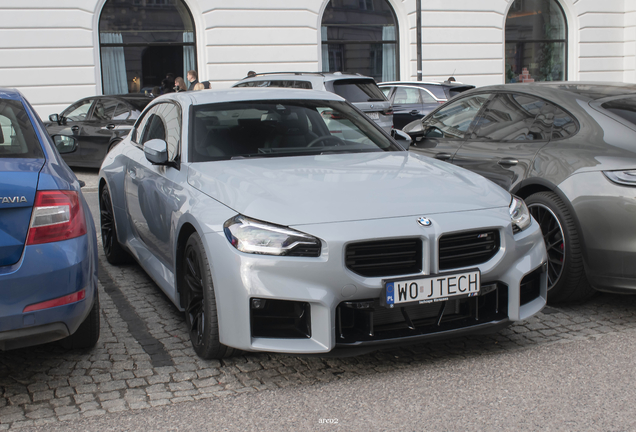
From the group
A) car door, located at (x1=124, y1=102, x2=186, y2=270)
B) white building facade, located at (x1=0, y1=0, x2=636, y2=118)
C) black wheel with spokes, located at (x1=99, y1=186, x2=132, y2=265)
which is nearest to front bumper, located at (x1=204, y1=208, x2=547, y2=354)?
car door, located at (x1=124, y1=102, x2=186, y2=270)

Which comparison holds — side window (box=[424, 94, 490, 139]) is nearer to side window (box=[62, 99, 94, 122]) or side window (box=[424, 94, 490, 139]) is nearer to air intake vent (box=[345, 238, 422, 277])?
air intake vent (box=[345, 238, 422, 277])

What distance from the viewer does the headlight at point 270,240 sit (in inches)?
124

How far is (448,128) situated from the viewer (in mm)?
5941

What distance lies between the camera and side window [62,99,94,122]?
12453mm

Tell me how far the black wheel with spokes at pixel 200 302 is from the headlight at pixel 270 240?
0.27 meters

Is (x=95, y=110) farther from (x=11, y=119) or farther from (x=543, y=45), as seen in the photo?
(x=543, y=45)

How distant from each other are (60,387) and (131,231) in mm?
1989

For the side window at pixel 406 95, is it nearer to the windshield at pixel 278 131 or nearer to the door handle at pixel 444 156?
the door handle at pixel 444 156

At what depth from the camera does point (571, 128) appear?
467 cm

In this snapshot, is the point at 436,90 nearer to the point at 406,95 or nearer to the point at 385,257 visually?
the point at 406,95

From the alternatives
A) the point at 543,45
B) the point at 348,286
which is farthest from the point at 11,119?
the point at 543,45

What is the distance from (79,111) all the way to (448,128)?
8.78 meters

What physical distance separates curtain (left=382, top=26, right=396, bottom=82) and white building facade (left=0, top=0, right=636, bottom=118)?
30 millimetres

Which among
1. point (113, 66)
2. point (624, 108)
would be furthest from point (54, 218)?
point (113, 66)
